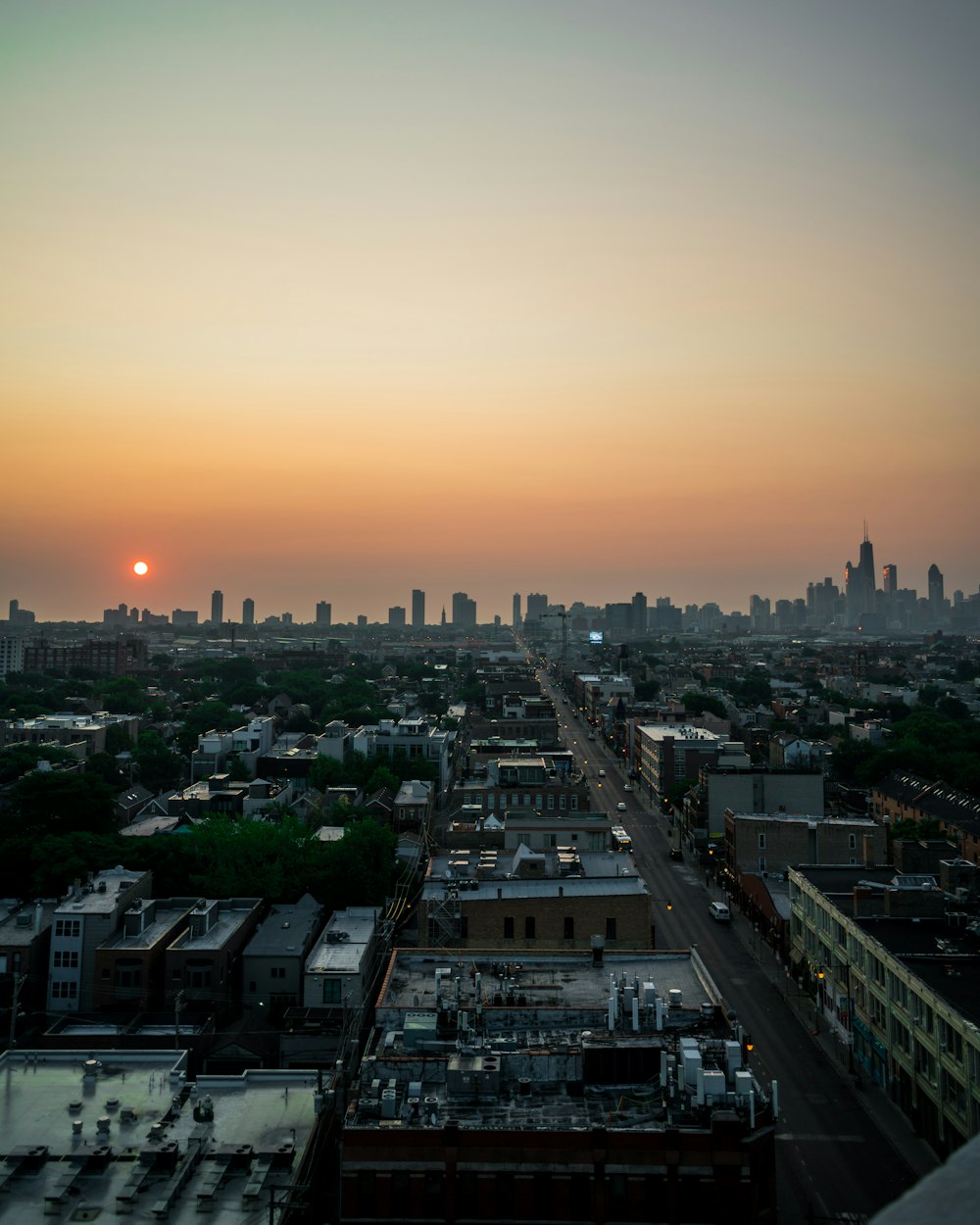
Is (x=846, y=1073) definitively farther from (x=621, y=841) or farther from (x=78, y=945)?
(x=621, y=841)

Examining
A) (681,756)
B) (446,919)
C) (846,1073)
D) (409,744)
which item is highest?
(409,744)

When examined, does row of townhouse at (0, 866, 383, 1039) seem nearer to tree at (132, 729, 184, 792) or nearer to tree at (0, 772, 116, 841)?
tree at (0, 772, 116, 841)

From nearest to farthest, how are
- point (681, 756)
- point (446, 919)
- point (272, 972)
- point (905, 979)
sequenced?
point (905, 979)
point (446, 919)
point (272, 972)
point (681, 756)

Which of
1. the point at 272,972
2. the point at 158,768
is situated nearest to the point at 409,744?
the point at 158,768

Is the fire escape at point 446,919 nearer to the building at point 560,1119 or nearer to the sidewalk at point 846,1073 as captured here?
the building at point 560,1119

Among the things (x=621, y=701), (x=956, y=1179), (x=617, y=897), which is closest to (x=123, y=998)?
(x=617, y=897)

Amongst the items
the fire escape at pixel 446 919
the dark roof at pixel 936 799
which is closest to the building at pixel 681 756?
the dark roof at pixel 936 799
